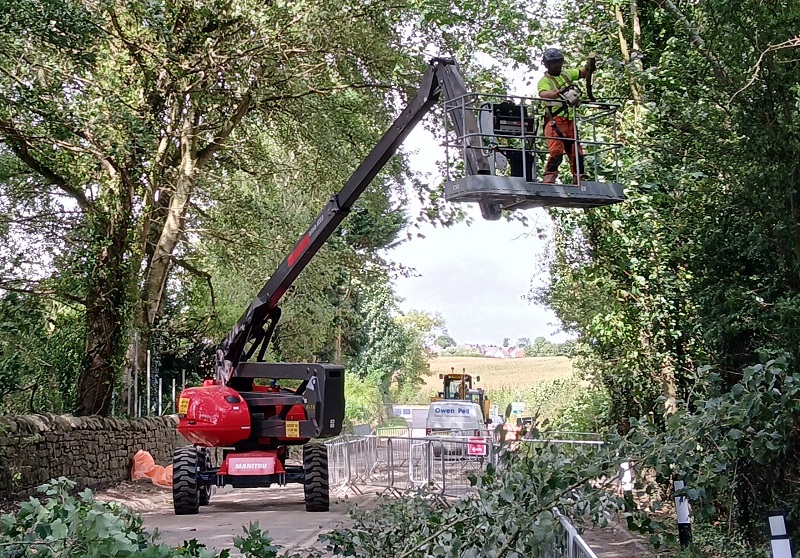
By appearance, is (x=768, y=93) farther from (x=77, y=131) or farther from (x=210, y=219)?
(x=210, y=219)

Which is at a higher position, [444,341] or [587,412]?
[444,341]

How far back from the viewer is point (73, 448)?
16672mm

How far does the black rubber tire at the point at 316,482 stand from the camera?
1484 cm

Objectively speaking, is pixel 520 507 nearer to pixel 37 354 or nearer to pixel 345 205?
pixel 345 205

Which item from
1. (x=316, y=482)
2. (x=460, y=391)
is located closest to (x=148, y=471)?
(x=316, y=482)

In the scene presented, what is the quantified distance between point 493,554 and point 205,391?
11176 mm

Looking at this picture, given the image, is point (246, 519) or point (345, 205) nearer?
point (345, 205)

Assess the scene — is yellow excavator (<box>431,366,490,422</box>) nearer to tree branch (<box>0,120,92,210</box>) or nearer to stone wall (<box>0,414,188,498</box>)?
stone wall (<box>0,414,188,498</box>)

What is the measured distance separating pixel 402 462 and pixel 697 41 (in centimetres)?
1121

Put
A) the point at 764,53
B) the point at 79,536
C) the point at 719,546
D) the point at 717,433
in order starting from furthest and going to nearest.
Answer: the point at 719,546 → the point at 764,53 → the point at 717,433 → the point at 79,536

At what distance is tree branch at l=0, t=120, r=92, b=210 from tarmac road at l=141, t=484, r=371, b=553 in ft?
21.9

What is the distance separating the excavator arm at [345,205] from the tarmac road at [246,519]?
2313 mm

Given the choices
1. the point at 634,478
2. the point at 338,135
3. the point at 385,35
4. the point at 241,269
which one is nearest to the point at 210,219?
the point at 241,269

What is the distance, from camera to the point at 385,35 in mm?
19219
